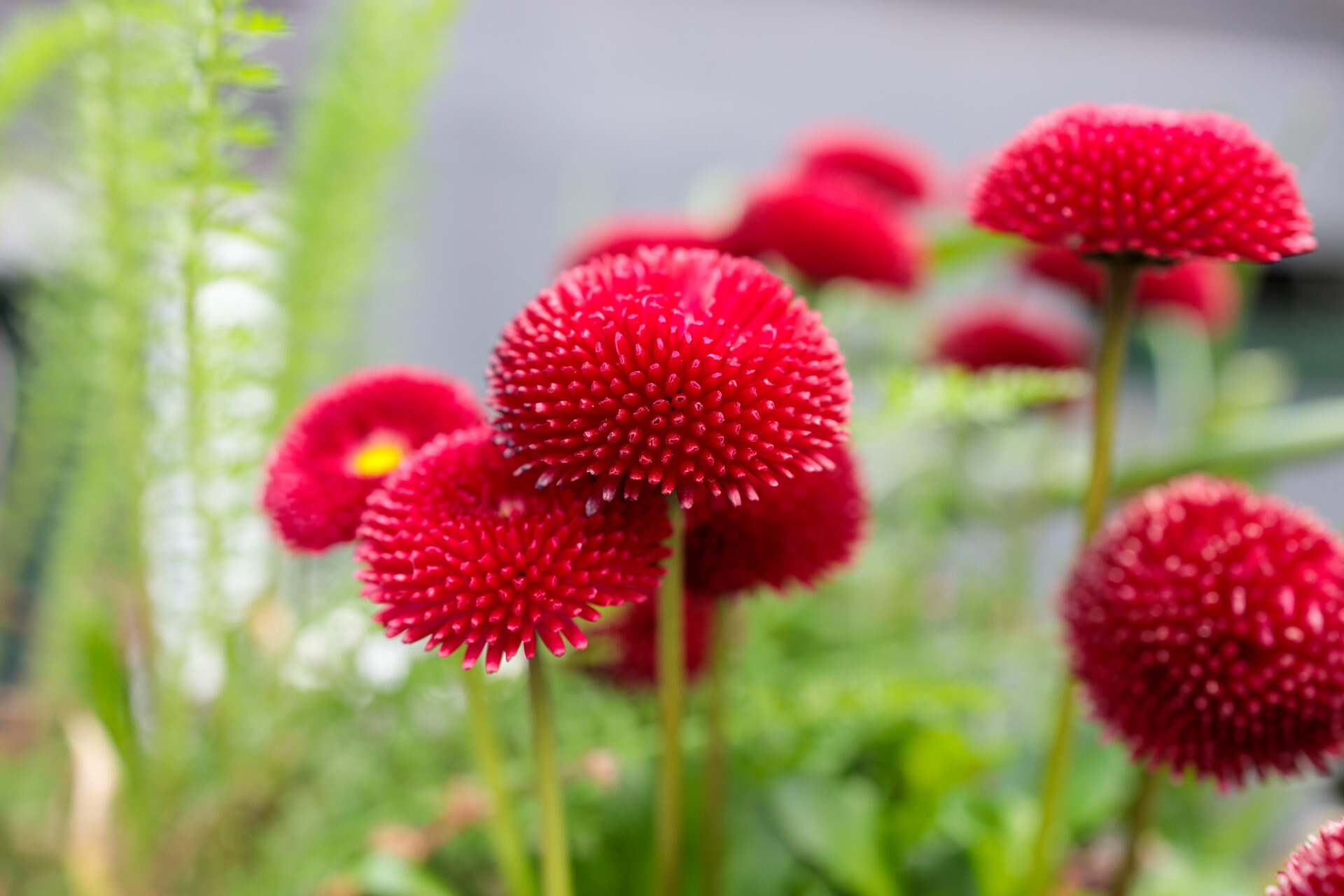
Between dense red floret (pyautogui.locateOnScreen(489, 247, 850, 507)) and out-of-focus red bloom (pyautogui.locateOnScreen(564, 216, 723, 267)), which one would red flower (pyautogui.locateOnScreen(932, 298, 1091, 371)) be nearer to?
out-of-focus red bloom (pyautogui.locateOnScreen(564, 216, 723, 267))

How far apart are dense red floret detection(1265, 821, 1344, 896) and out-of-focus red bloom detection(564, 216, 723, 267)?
237mm

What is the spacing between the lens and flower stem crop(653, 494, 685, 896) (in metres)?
0.19

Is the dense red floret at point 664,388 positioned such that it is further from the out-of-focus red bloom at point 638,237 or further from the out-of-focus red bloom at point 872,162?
the out-of-focus red bloom at point 872,162

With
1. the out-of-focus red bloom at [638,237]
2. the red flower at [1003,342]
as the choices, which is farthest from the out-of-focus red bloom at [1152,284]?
the out-of-focus red bloom at [638,237]

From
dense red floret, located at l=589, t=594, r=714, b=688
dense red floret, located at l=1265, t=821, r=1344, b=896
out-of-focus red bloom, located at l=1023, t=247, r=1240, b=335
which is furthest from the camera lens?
out-of-focus red bloom, located at l=1023, t=247, r=1240, b=335

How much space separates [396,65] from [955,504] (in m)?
0.41

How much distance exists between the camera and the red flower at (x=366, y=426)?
22 cm

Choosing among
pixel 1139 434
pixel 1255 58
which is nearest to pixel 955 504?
pixel 1139 434

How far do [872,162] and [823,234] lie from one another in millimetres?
167

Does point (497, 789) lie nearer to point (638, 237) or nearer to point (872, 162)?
point (638, 237)

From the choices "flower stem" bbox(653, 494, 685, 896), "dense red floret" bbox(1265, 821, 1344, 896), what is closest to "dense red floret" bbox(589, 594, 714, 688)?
"flower stem" bbox(653, 494, 685, 896)

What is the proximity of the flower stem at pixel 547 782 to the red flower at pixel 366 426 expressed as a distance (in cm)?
6

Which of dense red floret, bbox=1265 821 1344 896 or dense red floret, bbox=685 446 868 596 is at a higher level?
dense red floret, bbox=685 446 868 596

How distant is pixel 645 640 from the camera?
1.15ft
